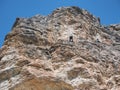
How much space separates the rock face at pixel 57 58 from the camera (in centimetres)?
2059

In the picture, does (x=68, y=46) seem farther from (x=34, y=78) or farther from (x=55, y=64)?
(x=34, y=78)

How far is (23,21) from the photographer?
29.2 metres

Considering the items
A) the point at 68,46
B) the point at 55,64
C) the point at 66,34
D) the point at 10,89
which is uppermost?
the point at 66,34

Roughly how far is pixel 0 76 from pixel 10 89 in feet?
5.37

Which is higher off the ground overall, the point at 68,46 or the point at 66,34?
the point at 66,34

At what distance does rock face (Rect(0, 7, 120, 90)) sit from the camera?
20594 mm

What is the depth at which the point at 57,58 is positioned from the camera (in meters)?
23.6

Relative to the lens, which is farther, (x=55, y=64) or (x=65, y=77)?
(x=55, y=64)

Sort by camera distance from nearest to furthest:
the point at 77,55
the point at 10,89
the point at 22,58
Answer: the point at 10,89 < the point at 22,58 < the point at 77,55

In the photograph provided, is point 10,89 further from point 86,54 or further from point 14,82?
point 86,54

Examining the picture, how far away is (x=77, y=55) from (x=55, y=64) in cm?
201

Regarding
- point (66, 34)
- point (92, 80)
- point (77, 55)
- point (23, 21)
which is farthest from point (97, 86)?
point (23, 21)

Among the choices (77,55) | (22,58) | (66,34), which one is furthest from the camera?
(66,34)

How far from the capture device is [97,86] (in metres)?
20.8
